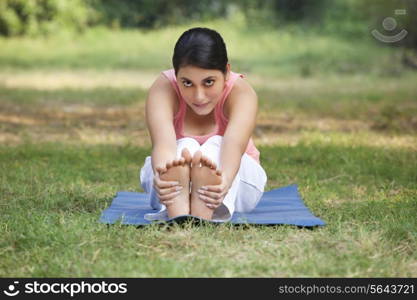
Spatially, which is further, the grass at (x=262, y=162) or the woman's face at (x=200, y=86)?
the woman's face at (x=200, y=86)

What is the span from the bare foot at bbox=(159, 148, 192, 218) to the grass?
4.4 inches

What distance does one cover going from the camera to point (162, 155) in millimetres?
3447

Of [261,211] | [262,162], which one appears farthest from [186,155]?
[262,162]

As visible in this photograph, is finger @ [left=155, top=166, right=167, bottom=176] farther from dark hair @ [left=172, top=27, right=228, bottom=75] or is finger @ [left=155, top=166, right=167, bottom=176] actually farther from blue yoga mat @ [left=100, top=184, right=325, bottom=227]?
dark hair @ [left=172, top=27, right=228, bottom=75]

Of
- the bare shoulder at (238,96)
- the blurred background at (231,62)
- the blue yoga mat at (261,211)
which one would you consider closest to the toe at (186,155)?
the blue yoga mat at (261,211)

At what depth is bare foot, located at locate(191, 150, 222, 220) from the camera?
10.8 feet

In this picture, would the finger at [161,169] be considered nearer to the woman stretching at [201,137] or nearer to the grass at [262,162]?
the woman stretching at [201,137]

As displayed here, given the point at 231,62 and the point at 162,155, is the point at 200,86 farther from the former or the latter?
the point at 231,62

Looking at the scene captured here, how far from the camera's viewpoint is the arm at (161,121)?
136 inches

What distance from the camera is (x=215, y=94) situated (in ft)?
11.6

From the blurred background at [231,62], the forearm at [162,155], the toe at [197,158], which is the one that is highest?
the toe at [197,158]

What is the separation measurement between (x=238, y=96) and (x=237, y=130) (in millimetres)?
230

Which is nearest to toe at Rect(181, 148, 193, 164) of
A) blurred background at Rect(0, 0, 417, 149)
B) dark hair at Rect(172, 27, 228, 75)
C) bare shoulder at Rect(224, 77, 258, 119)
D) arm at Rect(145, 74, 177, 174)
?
arm at Rect(145, 74, 177, 174)

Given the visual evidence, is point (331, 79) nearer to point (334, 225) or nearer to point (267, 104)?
point (267, 104)
